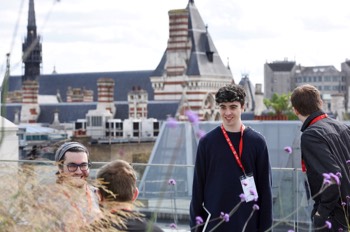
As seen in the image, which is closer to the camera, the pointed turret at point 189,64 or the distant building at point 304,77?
the pointed turret at point 189,64

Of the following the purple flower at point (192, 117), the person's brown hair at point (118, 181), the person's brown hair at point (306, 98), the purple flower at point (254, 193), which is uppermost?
the person's brown hair at point (306, 98)

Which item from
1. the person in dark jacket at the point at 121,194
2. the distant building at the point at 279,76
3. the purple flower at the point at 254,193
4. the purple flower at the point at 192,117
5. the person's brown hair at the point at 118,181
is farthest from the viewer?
the distant building at the point at 279,76

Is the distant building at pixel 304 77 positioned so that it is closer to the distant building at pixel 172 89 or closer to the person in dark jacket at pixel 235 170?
the distant building at pixel 172 89

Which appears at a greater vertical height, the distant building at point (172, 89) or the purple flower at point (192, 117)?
the distant building at point (172, 89)

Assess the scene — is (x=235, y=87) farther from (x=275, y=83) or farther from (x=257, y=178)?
(x=275, y=83)

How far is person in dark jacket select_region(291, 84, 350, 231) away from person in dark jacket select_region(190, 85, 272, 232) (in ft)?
0.52

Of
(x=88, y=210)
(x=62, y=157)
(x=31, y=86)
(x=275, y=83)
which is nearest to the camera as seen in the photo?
(x=88, y=210)

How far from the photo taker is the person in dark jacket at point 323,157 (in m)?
3.25

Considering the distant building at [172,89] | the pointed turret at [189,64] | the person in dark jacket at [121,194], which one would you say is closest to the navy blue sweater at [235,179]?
the person in dark jacket at [121,194]

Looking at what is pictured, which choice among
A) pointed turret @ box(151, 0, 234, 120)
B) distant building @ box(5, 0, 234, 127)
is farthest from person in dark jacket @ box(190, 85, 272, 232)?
pointed turret @ box(151, 0, 234, 120)

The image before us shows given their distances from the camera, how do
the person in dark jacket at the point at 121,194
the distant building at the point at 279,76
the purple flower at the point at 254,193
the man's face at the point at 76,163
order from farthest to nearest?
the distant building at the point at 279,76
the man's face at the point at 76,163
the purple flower at the point at 254,193
the person in dark jacket at the point at 121,194

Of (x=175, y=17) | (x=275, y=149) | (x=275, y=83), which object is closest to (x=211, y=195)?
(x=275, y=149)

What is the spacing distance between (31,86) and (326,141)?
57.0 meters

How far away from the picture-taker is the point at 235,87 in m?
3.33
